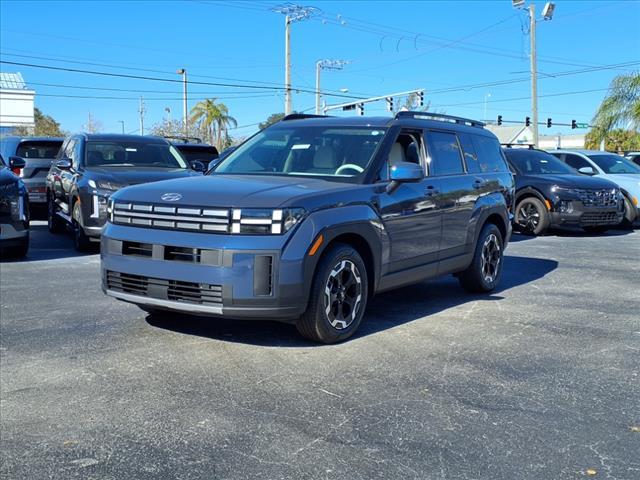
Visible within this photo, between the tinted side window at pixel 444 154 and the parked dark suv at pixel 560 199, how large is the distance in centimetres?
652

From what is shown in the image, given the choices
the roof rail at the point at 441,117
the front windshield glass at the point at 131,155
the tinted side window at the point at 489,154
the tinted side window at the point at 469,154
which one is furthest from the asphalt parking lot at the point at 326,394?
the front windshield glass at the point at 131,155

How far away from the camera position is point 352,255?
525cm

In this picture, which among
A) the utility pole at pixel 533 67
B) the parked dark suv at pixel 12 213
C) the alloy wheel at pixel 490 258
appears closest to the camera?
the alloy wheel at pixel 490 258

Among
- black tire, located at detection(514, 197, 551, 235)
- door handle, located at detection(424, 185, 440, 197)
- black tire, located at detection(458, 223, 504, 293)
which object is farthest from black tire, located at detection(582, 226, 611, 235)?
door handle, located at detection(424, 185, 440, 197)

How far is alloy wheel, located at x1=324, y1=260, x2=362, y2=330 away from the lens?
510 centimetres

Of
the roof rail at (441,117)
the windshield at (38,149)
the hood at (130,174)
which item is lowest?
the hood at (130,174)

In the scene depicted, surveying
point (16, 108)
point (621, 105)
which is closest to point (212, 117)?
point (16, 108)

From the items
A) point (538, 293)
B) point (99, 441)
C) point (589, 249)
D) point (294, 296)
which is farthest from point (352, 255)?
point (589, 249)

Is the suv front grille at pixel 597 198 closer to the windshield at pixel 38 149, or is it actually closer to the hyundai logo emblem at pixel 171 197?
the hyundai logo emblem at pixel 171 197

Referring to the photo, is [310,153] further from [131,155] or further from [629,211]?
[629,211]

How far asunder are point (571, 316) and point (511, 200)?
208 cm

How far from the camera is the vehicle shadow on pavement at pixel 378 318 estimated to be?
548cm

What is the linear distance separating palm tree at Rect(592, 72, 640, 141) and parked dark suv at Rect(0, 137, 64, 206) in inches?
866

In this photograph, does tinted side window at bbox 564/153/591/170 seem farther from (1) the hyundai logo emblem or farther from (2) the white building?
(2) the white building
